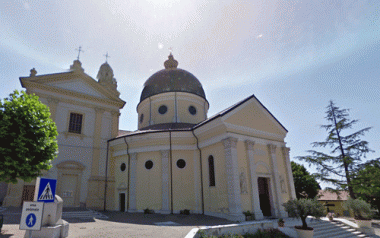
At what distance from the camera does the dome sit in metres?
23.7

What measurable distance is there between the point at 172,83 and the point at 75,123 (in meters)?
10.5

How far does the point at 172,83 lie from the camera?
78.5ft

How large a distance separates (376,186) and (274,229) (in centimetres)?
1557

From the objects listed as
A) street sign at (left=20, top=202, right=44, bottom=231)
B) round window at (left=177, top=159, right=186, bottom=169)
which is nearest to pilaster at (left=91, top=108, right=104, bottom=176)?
round window at (left=177, top=159, right=186, bottom=169)

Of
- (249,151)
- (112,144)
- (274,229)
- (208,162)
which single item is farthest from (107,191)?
(274,229)

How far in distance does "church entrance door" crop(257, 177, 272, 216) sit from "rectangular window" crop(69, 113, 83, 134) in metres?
16.7

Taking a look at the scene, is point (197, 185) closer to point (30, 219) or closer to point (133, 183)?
point (133, 183)

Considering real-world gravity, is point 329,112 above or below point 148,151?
above

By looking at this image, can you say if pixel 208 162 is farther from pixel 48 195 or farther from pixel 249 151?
pixel 48 195

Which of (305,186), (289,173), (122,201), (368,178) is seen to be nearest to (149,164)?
(122,201)

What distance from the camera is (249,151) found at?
53.0 feet

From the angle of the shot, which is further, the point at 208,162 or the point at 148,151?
the point at 148,151

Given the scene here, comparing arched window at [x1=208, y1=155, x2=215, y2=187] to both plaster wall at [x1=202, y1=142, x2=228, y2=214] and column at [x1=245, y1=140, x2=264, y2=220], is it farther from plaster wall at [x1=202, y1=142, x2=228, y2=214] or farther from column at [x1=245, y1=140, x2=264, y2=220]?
column at [x1=245, y1=140, x2=264, y2=220]

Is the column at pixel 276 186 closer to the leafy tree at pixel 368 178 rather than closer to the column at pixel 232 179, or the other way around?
the column at pixel 232 179
